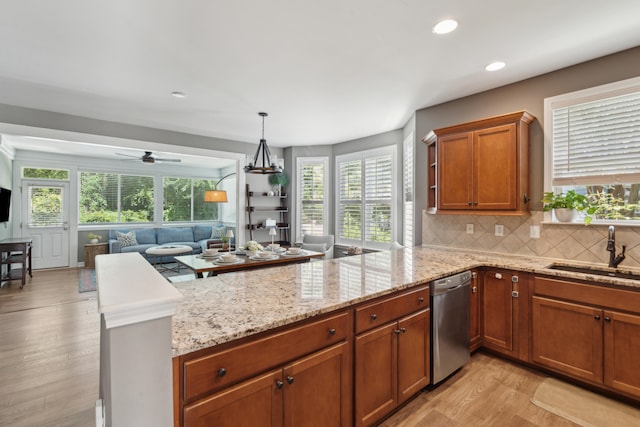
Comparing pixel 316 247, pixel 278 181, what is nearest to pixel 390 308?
pixel 316 247

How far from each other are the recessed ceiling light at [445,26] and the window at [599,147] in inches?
56.1

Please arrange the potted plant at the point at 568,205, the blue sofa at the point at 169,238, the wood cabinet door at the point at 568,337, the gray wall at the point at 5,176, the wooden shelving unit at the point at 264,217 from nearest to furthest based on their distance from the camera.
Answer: the wood cabinet door at the point at 568,337 < the potted plant at the point at 568,205 < the gray wall at the point at 5,176 < the wooden shelving unit at the point at 264,217 < the blue sofa at the point at 169,238

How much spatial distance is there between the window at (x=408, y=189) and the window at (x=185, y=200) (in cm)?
678

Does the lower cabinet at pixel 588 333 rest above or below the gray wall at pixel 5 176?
below

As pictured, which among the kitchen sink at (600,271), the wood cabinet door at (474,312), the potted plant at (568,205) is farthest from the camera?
the wood cabinet door at (474,312)

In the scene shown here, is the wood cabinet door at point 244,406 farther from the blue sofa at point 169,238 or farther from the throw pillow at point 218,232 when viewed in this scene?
the throw pillow at point 218,232

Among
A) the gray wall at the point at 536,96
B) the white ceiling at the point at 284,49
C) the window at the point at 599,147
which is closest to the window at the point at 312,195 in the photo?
the white ceiling at the point at 284,49

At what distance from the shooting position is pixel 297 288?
6.18 ft

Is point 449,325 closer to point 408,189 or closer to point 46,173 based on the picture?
point 408,189

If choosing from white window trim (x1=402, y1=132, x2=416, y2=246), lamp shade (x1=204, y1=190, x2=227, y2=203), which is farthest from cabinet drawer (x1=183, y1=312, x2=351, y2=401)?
lamp shade (x1=204, y1=190, x2=227, y2=203)

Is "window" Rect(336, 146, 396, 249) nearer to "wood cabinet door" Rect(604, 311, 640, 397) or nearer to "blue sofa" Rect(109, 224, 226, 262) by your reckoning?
"wood cabinet door" Rect(604, 311, 640, 397)

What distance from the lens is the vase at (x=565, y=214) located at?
2707mm

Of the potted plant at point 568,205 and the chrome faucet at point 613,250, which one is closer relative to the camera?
the chrome faucet at point 613,250

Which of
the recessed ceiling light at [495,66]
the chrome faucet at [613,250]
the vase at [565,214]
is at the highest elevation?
the recessed ceiling light at [495,66]
